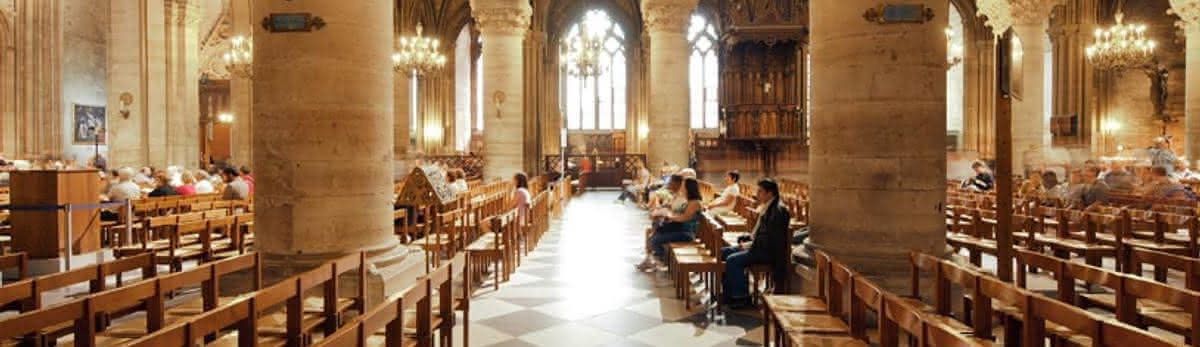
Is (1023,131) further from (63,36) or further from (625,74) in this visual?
(63,36)

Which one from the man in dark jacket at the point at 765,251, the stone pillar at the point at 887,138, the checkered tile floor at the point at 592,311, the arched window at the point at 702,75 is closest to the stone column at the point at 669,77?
the checkered tile floor at the point at 592,311

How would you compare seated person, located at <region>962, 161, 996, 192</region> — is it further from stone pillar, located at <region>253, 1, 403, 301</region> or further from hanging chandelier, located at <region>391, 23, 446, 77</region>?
hanging chandelier, located at <region>391, 23, 446, 77</region>

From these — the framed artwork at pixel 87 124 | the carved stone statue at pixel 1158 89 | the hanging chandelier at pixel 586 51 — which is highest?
the hanging chandelier at pixel 586 51

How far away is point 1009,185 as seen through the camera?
477 centimetres

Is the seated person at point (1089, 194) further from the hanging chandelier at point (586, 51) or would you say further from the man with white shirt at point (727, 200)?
the hanging chandelier at point (586, 51)

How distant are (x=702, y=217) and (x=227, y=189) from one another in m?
6.79

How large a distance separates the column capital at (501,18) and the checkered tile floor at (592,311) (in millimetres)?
9329

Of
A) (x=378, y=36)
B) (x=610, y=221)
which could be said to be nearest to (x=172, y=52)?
(x=610, y=221)

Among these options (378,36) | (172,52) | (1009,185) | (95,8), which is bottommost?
(1009,185)

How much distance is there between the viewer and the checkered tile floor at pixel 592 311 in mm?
5816

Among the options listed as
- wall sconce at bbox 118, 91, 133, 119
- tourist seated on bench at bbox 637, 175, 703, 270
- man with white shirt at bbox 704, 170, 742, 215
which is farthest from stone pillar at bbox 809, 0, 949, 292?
wall sconce at bbox 118, 91, 133, 119

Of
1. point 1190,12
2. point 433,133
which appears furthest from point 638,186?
point 433,133

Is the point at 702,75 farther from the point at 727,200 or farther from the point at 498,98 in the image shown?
the point at 727,200

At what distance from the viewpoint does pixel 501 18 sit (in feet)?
61.6
